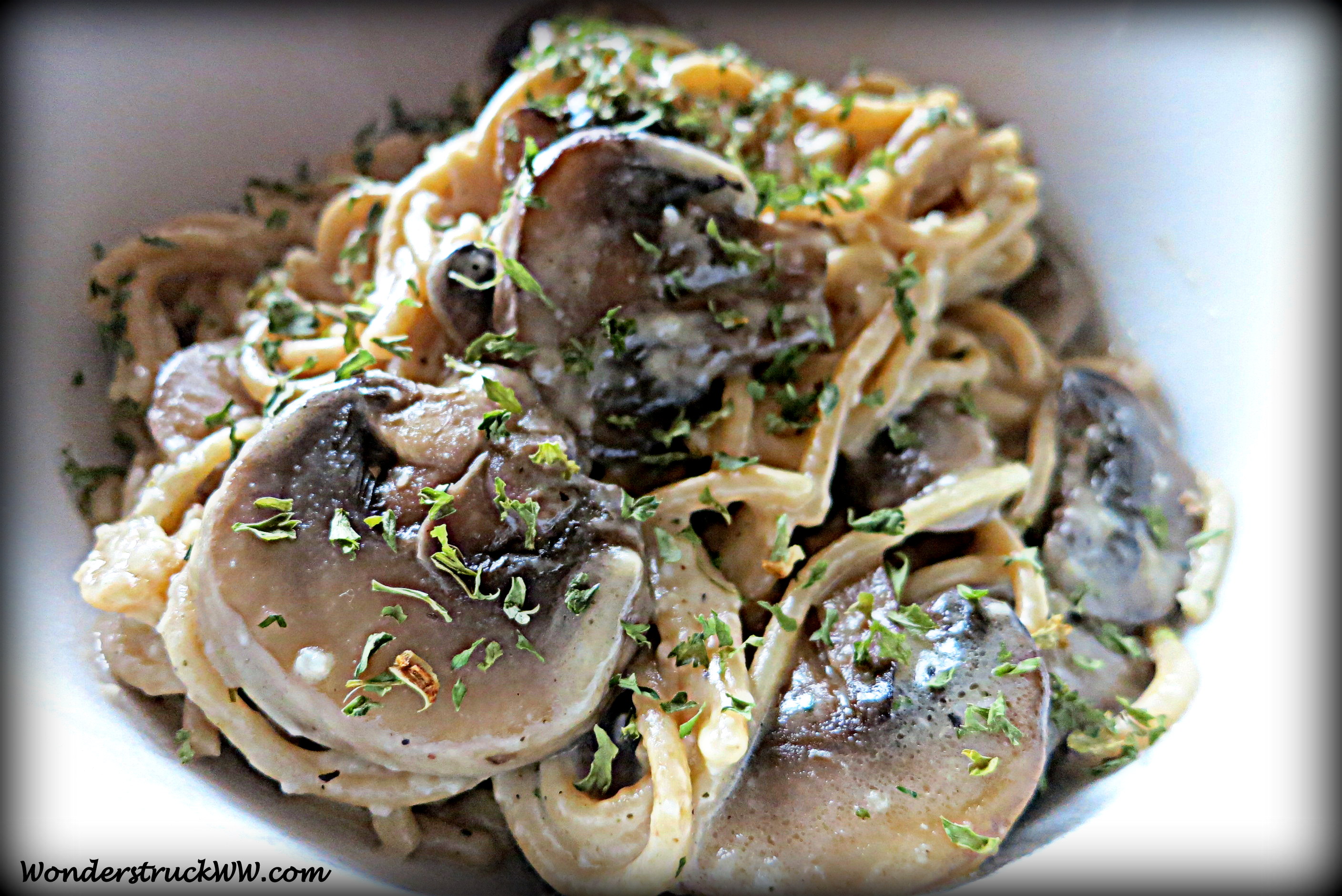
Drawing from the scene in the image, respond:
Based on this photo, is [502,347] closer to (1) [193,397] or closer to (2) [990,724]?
(1) [193,397]

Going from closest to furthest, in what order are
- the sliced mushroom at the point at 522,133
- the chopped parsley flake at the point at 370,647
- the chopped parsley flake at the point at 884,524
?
the chopped parsley flake at the point at 370,647 → the chopped parsley flake at the point at 884,524 → the sliced mushroom at the point at 522,133

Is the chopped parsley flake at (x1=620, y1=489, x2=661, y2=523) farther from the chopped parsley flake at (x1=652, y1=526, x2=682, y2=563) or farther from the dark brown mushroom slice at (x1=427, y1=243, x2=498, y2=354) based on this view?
the dark brown mushroom slice at (x1=427, y1=243, x2=498, y2=354)

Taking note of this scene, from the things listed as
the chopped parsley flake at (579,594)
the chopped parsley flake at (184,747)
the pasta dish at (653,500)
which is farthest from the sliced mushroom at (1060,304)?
the chopped parsley flake at (184,747)

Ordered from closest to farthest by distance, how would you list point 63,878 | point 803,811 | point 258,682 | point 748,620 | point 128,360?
1. point 63,878
2. point 258,682
3. point 803,811
4. point 748,620
5. point 128,360

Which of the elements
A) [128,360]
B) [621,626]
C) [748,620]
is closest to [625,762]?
[621,626]

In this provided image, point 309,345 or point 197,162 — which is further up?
point 197,162

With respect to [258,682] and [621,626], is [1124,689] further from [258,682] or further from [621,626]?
[258,682]

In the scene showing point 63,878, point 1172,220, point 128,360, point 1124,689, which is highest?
point 1172,220

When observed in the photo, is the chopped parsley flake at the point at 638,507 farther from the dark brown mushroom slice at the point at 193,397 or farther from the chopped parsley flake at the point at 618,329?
the dark brown mushroom slice at the point at 193,397
